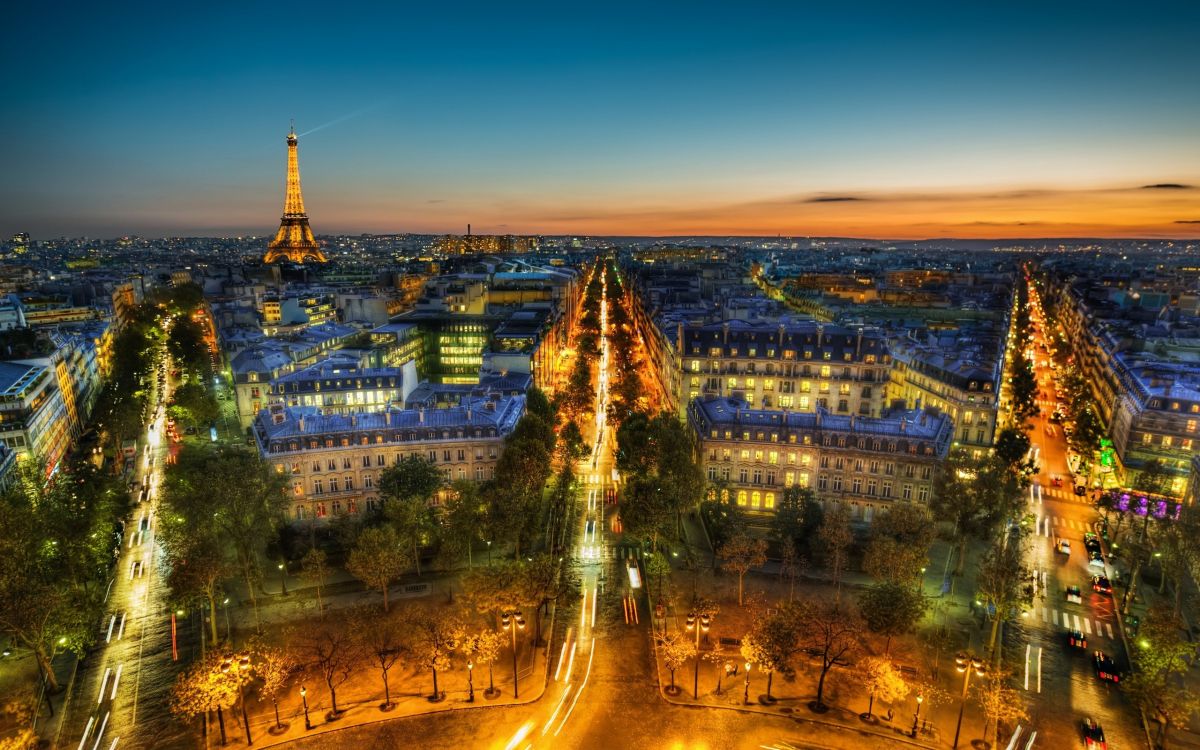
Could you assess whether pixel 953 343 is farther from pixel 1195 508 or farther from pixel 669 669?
pixel 669 669

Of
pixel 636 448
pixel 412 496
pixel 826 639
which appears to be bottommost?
pixel 826 639

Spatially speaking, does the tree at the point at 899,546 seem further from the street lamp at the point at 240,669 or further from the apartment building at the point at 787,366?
the street lamp at the point at 240,669

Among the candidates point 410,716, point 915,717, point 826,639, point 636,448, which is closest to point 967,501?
point 915,717

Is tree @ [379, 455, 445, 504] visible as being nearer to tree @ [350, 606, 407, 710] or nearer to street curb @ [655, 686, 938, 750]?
tree @ [350, 606, 407, 710]

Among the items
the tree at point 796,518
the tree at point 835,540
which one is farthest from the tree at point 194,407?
the tree at point 835,540

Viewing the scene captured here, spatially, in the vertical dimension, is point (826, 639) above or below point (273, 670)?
above

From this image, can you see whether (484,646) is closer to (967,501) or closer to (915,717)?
(915,717)

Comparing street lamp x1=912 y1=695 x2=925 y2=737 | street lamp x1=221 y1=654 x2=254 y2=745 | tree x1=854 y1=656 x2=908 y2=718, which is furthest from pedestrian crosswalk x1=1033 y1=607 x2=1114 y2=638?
street lamp x1=221 y1=654 x2=254 y2=745
